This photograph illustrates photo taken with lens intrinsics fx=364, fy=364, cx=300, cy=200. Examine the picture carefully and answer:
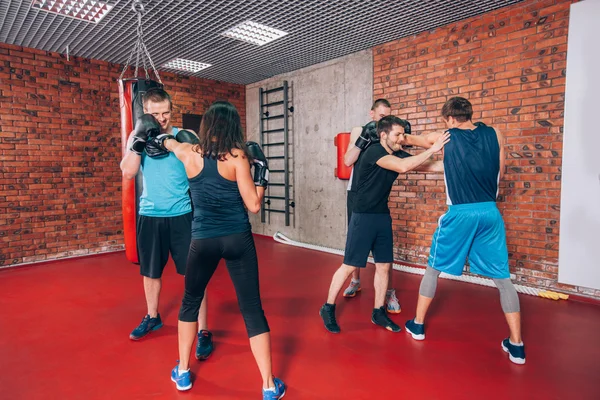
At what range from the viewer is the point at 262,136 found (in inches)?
265

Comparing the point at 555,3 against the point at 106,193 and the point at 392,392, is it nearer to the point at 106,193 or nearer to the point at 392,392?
the point at 392,392

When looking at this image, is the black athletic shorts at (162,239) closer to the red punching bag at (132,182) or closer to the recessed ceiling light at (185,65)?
the red punching bag at (132,182)

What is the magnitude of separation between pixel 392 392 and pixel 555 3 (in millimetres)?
3685

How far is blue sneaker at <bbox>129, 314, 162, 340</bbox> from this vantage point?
257cm

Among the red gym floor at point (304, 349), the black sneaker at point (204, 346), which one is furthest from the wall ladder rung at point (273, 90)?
the black sneaker at point (204, 346)

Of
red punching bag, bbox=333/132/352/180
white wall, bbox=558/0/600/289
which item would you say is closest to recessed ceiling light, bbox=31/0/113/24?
red punching bag, bbox=333/132/352/180

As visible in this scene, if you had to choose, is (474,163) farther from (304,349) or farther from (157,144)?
(157,144)

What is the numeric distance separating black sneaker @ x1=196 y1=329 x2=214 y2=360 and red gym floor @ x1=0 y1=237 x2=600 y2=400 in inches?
2.1

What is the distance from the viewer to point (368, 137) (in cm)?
268

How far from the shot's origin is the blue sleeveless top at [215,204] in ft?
5.44

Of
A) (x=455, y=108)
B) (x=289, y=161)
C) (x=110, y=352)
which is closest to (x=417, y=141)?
(x=455, y=108)

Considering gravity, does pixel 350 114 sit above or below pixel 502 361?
above

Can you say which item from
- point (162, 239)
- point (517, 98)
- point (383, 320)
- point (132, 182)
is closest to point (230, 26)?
point (132, 182)

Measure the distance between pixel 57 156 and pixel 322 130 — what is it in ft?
12.4
